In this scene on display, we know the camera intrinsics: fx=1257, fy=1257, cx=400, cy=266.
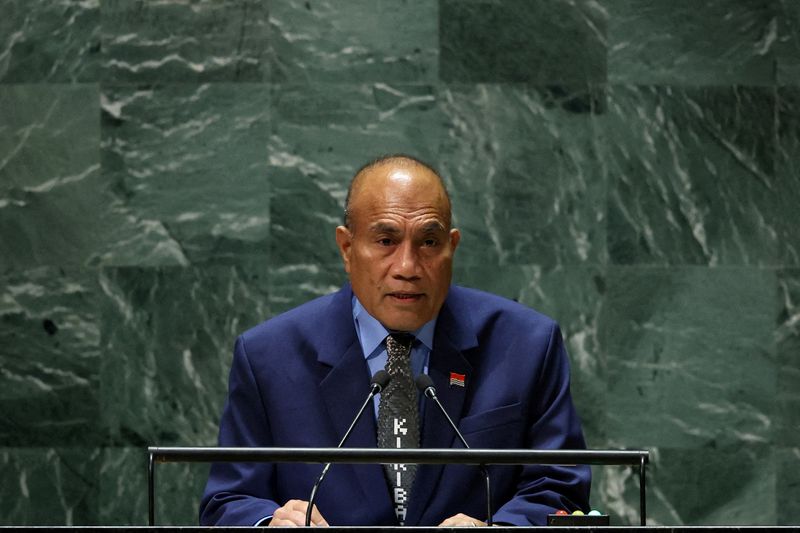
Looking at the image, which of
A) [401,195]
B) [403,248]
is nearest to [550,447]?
[403,248]

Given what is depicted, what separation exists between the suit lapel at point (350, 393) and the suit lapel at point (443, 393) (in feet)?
0.32

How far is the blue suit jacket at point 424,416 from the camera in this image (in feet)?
11.1

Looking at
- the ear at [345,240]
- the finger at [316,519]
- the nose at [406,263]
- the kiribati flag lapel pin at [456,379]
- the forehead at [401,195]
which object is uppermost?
the forehead at [401,195]

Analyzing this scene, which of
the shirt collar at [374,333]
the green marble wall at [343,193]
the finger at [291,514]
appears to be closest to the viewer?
the finger at [291,514]

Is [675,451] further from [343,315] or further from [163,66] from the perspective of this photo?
[163,66]

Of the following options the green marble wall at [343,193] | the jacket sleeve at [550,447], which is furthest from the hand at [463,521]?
the green marble wall at [343,193]

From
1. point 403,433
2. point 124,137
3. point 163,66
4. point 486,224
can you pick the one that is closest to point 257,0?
point 163,66

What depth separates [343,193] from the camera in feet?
17.7

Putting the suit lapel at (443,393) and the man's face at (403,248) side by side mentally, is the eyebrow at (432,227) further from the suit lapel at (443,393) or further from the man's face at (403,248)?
the suit lapel at (443,393)

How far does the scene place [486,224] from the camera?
17.8 ft

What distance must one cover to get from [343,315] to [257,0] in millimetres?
2176

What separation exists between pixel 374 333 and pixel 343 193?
1.86 metres

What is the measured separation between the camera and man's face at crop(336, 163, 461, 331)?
3.51 m

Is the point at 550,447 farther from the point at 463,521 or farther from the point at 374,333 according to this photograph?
the point at 374,333
